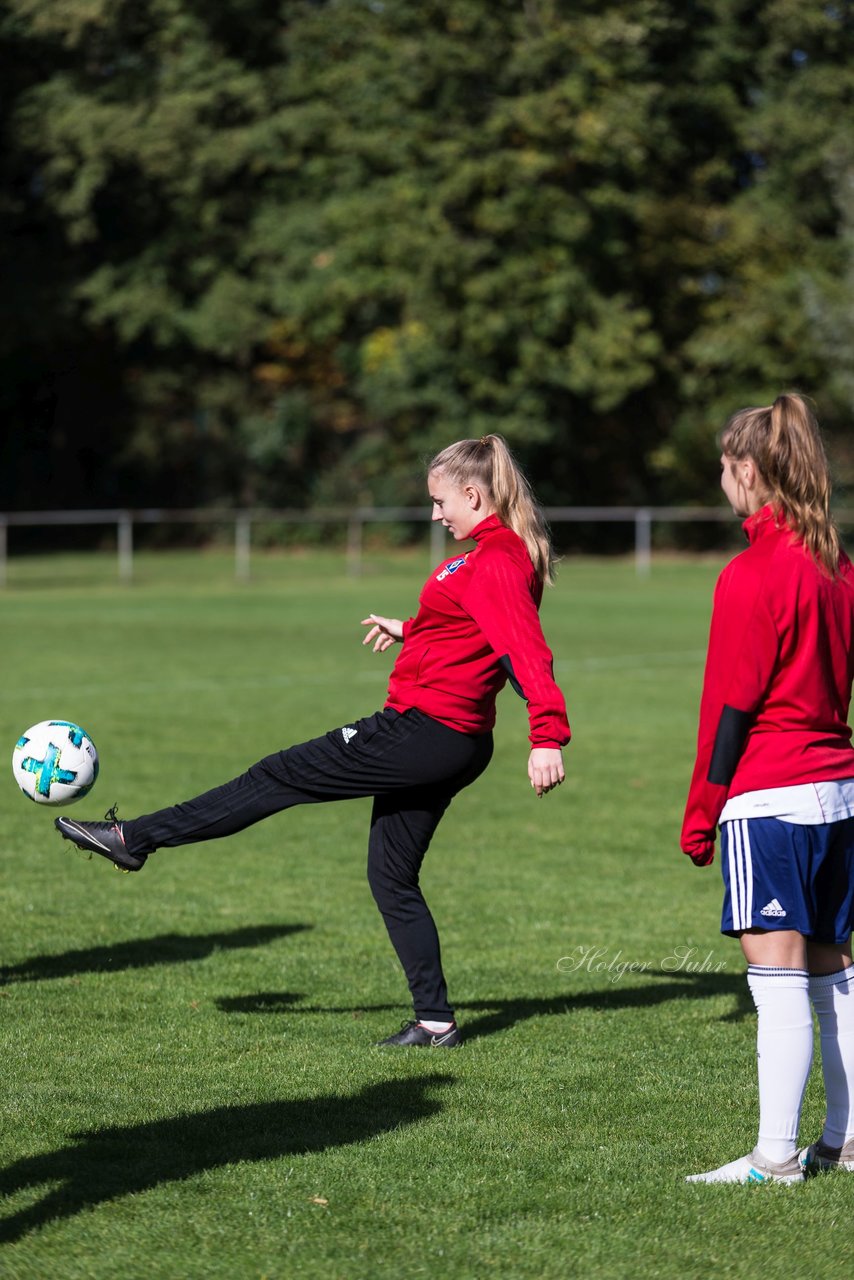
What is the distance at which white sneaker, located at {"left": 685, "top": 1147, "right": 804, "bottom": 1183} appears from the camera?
13.9 ft

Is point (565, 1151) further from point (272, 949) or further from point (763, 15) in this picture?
point (763, 15)

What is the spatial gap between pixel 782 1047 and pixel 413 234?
38603mm

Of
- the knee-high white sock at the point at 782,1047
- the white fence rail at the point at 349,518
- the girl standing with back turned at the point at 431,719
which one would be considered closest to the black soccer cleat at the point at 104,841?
the girl standing with back turned at the point at 431,719

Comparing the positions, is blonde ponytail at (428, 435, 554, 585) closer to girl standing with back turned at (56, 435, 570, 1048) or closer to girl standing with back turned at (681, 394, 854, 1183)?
girl standing with back turned at (56, 435, 570, 1048)

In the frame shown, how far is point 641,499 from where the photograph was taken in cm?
4725

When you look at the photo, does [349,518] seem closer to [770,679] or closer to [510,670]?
[510,670]

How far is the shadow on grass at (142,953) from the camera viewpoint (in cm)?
659

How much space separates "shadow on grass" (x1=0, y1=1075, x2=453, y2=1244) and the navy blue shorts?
1262 millimetres

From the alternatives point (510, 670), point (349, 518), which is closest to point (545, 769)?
point (510, 670)

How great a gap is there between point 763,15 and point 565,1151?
44.0m

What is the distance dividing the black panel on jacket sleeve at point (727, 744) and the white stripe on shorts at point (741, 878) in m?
0.12

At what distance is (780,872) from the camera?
13.5 ft

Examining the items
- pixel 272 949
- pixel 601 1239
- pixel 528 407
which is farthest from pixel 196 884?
pixel 528 407

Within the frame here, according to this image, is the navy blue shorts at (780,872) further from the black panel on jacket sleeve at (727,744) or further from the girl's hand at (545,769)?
the girl's hand at (545,769)
